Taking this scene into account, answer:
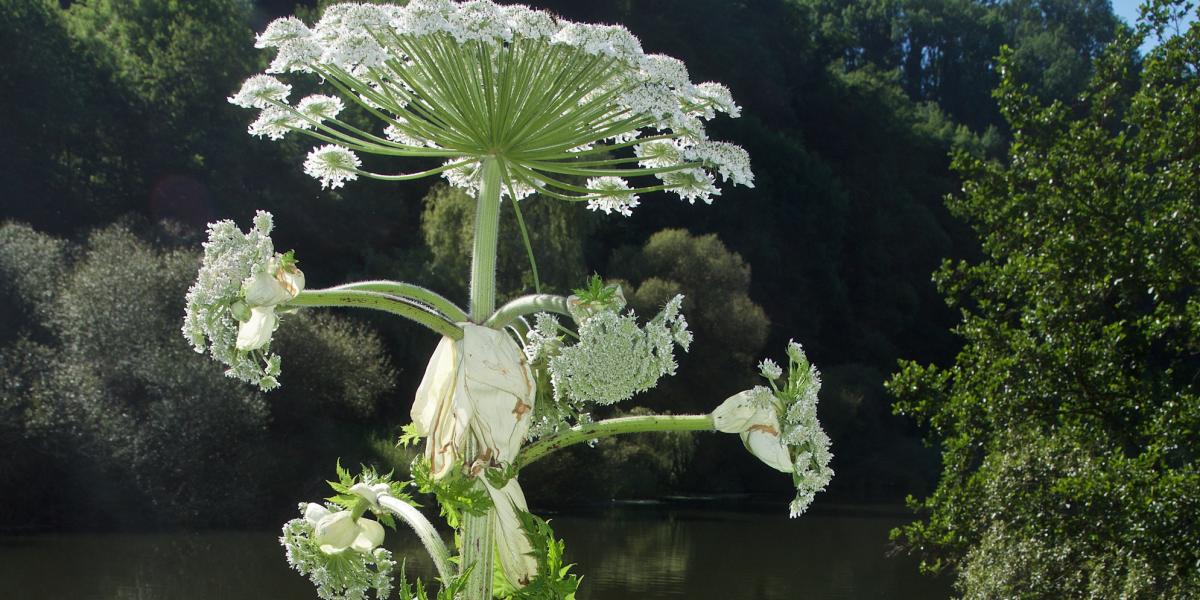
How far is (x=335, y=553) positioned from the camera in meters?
2.34

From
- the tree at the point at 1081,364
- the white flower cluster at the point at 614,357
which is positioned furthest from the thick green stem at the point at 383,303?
the tree at the point at 1081,364

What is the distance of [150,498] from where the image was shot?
22.3 meters

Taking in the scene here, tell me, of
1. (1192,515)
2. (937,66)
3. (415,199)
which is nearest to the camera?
(1192,515)

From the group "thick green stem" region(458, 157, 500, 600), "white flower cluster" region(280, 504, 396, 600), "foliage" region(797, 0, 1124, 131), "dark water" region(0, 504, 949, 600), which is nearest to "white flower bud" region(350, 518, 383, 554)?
"white flower cluster" region(280, 504, 396, 600)

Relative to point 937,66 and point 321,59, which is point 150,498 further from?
point 937,66

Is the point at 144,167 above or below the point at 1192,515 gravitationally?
above

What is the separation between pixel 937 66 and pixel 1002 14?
31.1 feet

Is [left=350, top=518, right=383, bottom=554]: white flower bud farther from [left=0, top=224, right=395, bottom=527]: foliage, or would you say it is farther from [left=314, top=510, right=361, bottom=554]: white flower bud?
[left=0, top=224, right=395, bottom=527]: foliage

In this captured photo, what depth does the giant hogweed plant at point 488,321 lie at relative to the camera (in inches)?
84.0

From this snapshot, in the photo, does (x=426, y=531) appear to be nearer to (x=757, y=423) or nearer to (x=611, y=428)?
(x=611, y=428)

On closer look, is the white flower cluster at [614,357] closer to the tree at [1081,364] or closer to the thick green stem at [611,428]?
the thick green stem at [611,428]

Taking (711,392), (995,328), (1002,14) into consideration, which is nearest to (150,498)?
(711,392)

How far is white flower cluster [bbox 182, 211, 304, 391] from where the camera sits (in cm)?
219

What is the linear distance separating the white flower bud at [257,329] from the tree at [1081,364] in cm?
816
